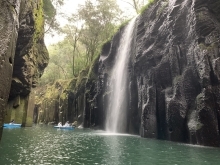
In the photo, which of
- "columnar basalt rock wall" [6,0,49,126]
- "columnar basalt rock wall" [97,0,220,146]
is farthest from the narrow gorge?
"columnar basalt rock wall" [6,0,49,126]

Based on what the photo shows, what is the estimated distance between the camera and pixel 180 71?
587 inches

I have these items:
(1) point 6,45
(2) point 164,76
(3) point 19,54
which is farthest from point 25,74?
(1) point 6,45

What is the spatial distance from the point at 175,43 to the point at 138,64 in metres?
4.83

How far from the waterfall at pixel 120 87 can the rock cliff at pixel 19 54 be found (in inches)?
381

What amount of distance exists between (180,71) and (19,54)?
12937 mm

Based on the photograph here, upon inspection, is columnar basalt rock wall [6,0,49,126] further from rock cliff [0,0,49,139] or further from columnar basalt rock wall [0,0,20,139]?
columnar basalt rock wall [0,0,20,139]

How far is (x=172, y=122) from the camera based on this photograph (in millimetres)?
14188

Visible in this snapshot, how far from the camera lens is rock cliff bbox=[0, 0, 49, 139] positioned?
227 inches

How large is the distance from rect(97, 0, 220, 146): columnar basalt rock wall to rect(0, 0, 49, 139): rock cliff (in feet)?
33.0

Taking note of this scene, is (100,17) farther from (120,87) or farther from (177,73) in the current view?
(177,73)

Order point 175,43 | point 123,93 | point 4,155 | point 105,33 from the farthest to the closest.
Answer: point 105,33 → point 123,93 → point 175,43 → point 4,155

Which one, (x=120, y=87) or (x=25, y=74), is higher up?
(x=25, y=74)

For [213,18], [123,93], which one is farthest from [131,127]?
[213,18]

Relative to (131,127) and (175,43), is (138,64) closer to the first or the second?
(175,43)
